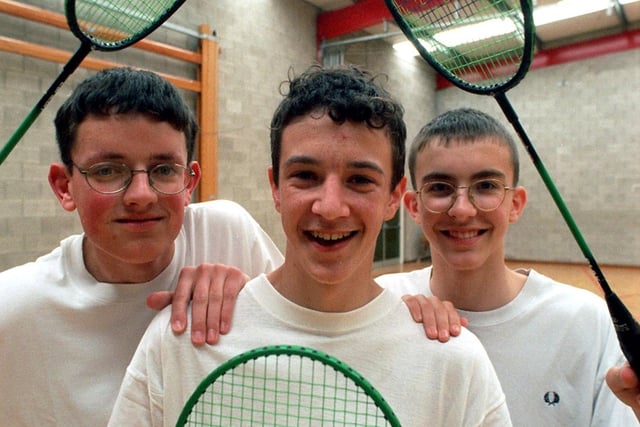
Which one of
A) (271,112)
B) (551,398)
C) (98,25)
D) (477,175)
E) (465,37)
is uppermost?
(271,112)

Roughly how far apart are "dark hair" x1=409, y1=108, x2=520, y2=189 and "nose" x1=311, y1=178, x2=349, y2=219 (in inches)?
31.0

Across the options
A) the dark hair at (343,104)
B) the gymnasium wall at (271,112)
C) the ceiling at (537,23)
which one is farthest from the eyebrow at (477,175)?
the ceiling at (537,23)

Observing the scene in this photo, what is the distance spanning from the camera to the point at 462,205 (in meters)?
1.67

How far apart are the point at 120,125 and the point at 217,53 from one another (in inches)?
250

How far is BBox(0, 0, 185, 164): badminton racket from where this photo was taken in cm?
145

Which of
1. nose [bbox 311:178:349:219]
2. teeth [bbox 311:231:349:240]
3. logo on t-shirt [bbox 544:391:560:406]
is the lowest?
logo on t-shirt [bbox 544:391:560:406]

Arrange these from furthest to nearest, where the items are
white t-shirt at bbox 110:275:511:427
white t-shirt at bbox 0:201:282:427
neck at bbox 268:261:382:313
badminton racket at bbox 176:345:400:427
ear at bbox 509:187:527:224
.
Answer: ear at bbox 509:187:527:224
white t-shirt at bbox 0:201:282:427
neck at bbox 268:261:382:313
white t-shirt at bbox 110:275:511:427
badminton racket at bbox 176:345:400:427

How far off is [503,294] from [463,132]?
23.2 inches

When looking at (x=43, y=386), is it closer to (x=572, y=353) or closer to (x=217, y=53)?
(x=572, y=353)

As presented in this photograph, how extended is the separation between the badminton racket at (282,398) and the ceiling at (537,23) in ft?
27.3

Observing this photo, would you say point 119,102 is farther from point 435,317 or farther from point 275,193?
point 435,317

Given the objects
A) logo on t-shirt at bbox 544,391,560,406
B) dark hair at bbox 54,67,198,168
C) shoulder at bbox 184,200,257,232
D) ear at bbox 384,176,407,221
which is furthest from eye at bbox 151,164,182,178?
logo on t-shirt at bbox 544,391,560,406

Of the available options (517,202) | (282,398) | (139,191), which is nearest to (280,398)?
(282,398)

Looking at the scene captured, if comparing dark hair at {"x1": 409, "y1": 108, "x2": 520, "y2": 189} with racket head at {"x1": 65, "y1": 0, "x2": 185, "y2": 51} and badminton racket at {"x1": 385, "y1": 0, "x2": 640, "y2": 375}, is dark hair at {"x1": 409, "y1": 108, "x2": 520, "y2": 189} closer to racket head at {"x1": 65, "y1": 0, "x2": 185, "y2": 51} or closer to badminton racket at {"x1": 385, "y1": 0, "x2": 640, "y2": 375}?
badminton racket at {"x1": 385, "y1": 0, "x2": 640, "y2": 375}
